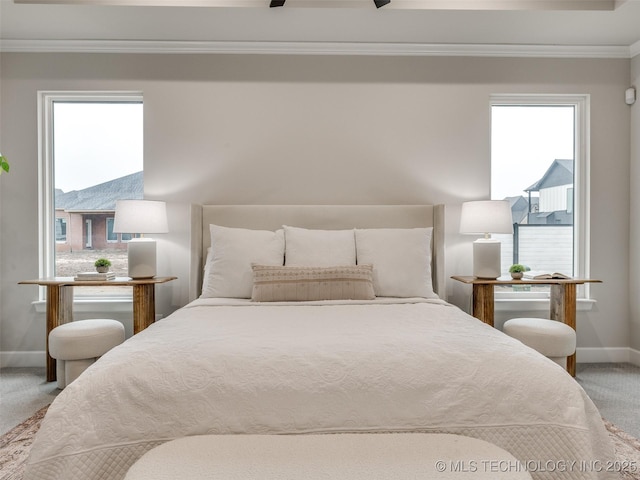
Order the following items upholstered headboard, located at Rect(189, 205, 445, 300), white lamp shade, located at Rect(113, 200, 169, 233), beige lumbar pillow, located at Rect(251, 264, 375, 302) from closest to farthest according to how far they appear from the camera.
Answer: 1. beige lumbar pillow, located at Rect(251, 264, 375, 302)
2. white lamp shade, located at Rect(113, 200, 169, 233)
3. upholstered headboard, located at Rect(189, 205, 445, 300)

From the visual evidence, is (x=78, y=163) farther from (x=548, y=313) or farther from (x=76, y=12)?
(x=548, y=313)

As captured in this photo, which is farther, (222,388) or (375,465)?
(222,388)

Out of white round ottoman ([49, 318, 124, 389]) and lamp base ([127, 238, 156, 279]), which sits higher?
lamp base ([127, 238, 156, 279])

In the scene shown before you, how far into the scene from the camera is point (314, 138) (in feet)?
11.6

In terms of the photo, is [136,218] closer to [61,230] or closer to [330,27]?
[61,230]

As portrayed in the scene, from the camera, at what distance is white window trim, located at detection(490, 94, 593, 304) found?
143 inches

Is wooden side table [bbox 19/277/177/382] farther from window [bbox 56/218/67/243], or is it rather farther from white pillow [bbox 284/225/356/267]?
white pillow [bbox 284/225/356/267]

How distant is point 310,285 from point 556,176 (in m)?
2.55

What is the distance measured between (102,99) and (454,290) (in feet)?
11.0

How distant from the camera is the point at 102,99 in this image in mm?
3609

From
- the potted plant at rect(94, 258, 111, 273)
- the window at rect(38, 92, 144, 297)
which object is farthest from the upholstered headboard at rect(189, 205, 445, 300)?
the window at rect(38, 92, 144, 297)

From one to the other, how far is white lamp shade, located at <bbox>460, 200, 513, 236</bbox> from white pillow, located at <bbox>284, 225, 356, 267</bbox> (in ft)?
3.08

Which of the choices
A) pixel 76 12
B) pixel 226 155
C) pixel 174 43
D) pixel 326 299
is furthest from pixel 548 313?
pixel 76 12

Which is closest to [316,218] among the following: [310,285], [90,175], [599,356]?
[310,285]
